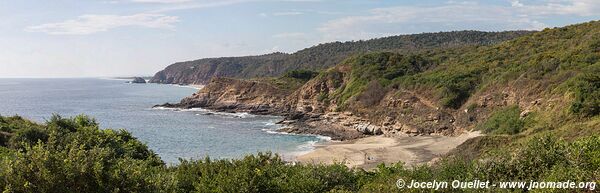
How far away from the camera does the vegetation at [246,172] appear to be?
416 inches

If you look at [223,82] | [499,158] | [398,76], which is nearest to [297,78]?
[223,82]

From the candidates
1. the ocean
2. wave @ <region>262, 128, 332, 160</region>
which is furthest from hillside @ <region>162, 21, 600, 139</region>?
the ocean

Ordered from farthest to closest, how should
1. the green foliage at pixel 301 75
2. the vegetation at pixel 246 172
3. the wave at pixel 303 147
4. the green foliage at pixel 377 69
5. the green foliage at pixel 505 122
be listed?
the green foliage at pixel 301 75 → the green foliage at pixel 377 69 → the wave at pixel 303 147 → the green foliage at pixel 505 122 → the vegetation at pixel 246 172

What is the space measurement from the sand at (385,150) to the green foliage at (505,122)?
1.45 metres

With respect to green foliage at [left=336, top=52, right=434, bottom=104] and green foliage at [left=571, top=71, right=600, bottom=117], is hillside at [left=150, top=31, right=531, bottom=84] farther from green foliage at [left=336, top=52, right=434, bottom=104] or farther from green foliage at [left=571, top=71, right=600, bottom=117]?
green foliage at [left=571, top=71, right=600, bottom=117]

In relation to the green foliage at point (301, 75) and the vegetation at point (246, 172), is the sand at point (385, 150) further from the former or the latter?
the green foliage at point (301, 75)

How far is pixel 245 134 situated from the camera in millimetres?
60594

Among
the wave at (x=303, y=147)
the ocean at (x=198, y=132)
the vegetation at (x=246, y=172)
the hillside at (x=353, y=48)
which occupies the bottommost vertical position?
the wave at (x=303, y=147)

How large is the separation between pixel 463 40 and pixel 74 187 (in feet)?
498

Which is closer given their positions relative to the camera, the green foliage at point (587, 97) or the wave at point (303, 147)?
the green foliage at point (587, 97)

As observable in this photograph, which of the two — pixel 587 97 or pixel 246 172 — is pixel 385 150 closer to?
pixel 587 97

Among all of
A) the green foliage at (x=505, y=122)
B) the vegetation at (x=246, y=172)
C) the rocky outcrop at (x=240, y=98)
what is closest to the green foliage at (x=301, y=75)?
the rocky outcrop at (x=240, y=98)

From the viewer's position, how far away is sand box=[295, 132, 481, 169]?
133 feet

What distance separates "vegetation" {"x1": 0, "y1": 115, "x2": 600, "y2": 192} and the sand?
67.9 ft
